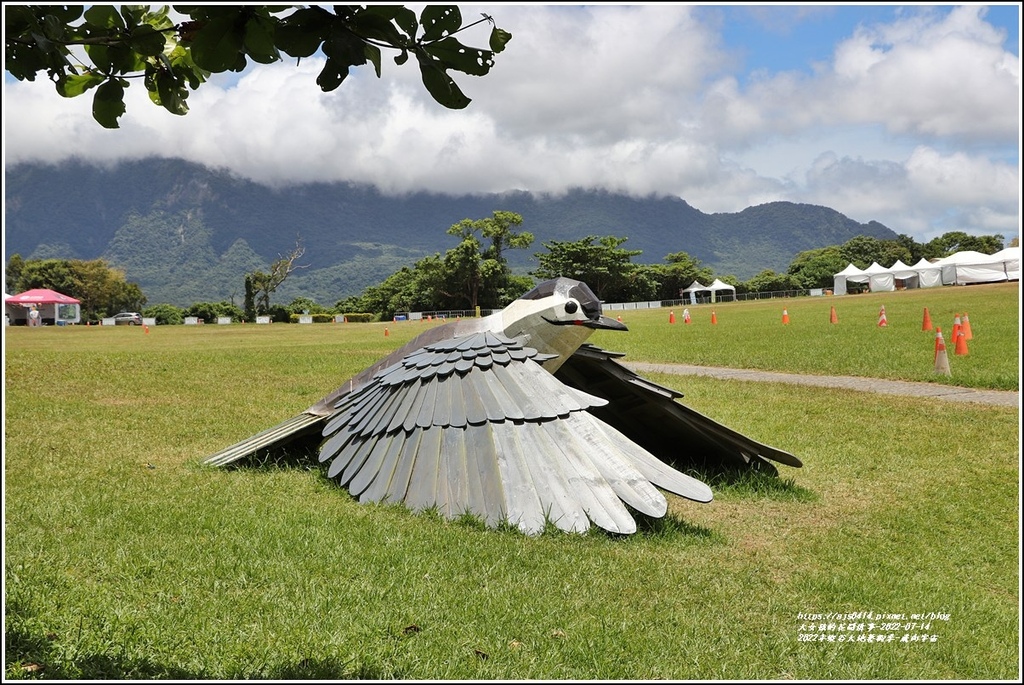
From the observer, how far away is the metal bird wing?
472 centimetres

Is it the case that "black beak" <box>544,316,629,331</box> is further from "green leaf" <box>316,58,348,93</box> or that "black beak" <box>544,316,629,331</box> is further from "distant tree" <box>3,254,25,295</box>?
"distant tree" <box>3,254,25,295</box>

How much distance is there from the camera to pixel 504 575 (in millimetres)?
4199

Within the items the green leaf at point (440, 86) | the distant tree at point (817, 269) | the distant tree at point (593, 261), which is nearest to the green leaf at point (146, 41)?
the green leaf at point (440, 86)

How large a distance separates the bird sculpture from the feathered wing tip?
0.01 metres

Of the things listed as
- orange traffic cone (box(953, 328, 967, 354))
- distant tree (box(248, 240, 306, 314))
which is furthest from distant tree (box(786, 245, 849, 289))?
orange traffic cone (box(953, 328, 967, 354))

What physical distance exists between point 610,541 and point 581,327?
6.21 feet

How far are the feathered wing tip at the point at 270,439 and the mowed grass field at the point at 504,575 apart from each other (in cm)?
20

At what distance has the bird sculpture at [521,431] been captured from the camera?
4.78 metres

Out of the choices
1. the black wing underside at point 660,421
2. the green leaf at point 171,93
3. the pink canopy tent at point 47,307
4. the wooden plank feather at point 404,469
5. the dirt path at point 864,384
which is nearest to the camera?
the green leaf at point 171,93

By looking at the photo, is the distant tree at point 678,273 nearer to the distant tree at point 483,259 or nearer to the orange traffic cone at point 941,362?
the orange traffic cone at point 941,362

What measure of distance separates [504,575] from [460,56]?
302 centimetres

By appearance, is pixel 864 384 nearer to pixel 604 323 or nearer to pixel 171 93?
pixel 604 323

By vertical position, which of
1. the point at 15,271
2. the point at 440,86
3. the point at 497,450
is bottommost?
the point at 497,450

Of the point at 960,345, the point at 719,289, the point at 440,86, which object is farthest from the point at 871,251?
the point at 440,86
